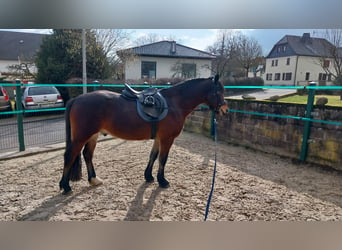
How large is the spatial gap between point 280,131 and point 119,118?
2.91 metres

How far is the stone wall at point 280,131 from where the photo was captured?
323cm

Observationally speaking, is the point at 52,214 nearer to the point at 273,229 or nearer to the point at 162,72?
the point at 273,229

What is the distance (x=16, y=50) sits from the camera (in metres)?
13.3

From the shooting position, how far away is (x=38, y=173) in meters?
2.94

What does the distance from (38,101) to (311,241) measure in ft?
17.1

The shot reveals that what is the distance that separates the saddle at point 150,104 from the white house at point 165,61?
210 inches

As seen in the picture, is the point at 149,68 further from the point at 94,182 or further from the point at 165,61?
the point at 94,182

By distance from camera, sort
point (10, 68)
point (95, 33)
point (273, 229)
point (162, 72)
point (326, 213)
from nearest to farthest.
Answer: point (273, 229) → point (326, 213) → point (95, 33) → point (162, 72) → point (10, 68)

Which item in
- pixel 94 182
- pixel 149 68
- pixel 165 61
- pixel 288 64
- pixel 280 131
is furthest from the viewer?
pixel 288 64

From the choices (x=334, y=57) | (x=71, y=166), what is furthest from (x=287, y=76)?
(x=71, y=166)

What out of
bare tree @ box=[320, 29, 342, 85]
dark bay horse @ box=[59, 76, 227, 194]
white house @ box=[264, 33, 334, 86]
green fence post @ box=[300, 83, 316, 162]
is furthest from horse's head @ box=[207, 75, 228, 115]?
white house @ box=[264, 33, 334, 86]

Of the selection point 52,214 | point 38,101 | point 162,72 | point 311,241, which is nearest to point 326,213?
point 311,241

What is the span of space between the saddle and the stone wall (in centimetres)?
240
